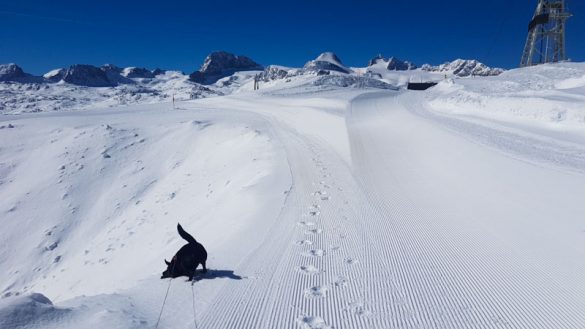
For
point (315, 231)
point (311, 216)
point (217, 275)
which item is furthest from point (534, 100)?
point (217, 275)

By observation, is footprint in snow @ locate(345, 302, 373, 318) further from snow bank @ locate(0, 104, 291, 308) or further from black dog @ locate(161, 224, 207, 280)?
black dog @ locate(161, 224, 207, 280)

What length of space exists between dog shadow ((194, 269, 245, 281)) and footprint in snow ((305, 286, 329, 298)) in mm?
1009

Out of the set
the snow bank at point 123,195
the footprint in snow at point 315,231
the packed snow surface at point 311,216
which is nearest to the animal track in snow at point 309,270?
the packed snow surface at point 311,216

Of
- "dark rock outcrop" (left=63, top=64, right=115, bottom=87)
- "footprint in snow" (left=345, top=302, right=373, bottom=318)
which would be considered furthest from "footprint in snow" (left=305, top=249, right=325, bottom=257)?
"dark rock outcrop" (left=63, top=64, right=115, bottom=87)

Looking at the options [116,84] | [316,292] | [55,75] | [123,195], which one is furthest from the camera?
[116,84]

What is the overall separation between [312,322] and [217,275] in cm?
174

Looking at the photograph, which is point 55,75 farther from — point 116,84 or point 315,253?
point 315,253

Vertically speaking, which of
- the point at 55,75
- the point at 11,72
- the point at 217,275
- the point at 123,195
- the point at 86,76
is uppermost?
the point at 11,72

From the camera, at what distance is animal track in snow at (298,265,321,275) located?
5.12 metres

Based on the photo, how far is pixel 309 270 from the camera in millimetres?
5188

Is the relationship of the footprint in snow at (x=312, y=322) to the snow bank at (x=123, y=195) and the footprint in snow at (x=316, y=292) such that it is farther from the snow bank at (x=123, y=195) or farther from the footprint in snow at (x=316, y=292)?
the snow bank at (x=123, y=195)

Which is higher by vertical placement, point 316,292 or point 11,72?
point 11,72

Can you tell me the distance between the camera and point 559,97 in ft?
52.8

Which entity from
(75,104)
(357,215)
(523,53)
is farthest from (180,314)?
(75,104)
